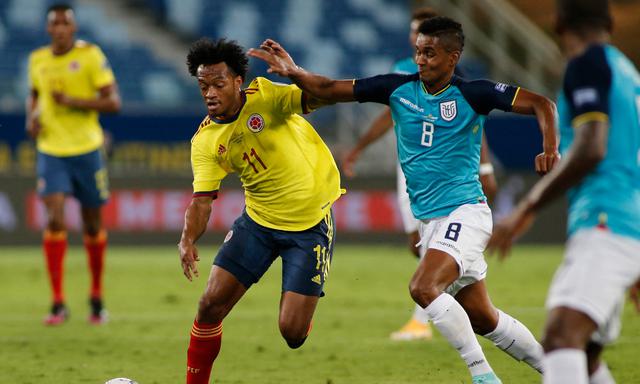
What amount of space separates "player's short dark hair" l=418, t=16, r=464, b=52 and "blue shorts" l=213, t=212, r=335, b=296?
1.37 m

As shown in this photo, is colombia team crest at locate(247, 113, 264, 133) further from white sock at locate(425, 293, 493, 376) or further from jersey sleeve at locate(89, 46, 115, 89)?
jersey sleeve at locate(89, 46, 115, 89)

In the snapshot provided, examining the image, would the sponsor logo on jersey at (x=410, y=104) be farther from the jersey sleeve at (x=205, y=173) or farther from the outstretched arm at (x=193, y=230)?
the outstretched arm at (x=193, y=230)

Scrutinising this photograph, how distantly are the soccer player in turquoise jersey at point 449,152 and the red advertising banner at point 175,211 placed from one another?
1039 centimetres

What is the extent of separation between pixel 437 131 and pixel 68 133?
5138 millimetres

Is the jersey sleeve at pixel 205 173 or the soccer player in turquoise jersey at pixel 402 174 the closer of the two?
the jersey sleeve at pixel 205 173

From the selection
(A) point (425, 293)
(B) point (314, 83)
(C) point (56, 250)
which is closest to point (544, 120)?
(A) point (425, 293)

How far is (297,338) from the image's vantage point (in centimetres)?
664

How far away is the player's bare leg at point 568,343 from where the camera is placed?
426cm

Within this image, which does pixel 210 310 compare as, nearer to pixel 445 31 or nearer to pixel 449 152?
pixel 449 152

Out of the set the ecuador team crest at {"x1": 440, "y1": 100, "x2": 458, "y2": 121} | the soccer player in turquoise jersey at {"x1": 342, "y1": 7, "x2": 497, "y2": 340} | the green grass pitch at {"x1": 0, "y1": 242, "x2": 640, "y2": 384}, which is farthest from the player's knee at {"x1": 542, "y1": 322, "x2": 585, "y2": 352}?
the soccer player in turquoise jersey at {"x1": 342, "y1": 7, "x2": 497, "y2": 340}

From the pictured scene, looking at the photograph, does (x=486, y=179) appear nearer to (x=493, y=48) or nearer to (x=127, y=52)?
(x=493, y=48)

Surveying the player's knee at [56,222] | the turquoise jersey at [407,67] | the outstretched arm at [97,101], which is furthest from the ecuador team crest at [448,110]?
the player's knee at [56,222]

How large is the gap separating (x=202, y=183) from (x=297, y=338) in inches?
43.8

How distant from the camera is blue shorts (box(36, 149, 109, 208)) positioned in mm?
10312
